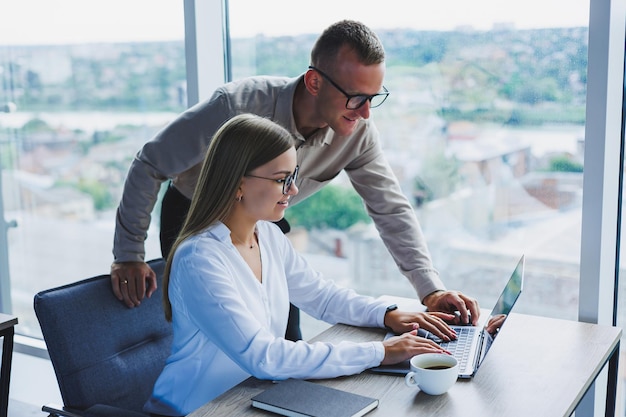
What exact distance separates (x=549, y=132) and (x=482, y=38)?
14.3 inches

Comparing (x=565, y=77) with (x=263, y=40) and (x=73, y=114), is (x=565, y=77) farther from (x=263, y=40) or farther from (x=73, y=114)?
(x=73, y=114)

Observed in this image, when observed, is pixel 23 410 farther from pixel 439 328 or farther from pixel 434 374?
pixel 434 374

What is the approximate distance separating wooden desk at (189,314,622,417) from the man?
177mm

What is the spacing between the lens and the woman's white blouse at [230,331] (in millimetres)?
1522

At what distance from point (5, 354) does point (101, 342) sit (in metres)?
0.50

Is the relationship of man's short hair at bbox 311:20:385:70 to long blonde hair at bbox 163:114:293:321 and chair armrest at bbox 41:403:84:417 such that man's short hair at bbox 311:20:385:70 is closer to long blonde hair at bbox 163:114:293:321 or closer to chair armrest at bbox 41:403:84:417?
long blonde hair at bbox 163:114:293:321

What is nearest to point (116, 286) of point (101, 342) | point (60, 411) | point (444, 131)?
point (101, 342)

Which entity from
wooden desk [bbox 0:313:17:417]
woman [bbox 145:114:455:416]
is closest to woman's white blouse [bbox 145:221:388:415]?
woman [bbox 145:114:455:416]

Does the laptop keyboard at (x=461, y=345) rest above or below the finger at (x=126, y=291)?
below

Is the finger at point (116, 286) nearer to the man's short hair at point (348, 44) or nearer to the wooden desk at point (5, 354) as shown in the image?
the wooden desk at point (5, 354)

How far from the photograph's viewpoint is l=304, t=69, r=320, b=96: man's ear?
6.28 feet

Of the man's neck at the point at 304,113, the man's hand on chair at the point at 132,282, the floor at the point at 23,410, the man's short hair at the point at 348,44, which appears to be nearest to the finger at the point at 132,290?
the man's hand on chair at the point at 132,282

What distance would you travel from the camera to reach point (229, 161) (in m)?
1.68

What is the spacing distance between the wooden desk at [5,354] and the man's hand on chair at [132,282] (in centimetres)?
42
